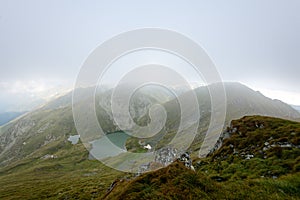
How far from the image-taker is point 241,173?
1016 inches

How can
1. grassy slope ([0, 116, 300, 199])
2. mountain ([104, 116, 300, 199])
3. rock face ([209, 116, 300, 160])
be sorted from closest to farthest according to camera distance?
grassy slope ([0, 116, 300, 199]), mountain ([104, 116, 300, 199]), rock face ([209, 116, 300, 160])

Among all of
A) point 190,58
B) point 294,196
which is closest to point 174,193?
point 294,196

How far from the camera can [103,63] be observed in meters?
28.1

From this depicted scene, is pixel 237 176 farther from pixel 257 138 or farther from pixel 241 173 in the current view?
pixel 257 138

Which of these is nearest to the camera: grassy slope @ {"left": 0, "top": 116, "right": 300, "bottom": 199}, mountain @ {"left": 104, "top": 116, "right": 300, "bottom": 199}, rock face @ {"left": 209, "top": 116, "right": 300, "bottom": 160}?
grassy slope @ {"left": 0, "top": 116, "right": 300, "bottom": 199}

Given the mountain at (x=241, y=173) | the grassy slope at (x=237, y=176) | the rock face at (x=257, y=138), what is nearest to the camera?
the grassy slope at (x=237, y=176)

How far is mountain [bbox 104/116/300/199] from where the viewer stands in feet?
59.4

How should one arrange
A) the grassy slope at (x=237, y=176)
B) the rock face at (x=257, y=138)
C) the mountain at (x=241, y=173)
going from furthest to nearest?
the rock face at (x=257, y=138), the mountain at (x=241, y=173), the grassy slope at (x=237, y=176)

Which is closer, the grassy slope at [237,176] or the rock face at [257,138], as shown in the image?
the grassy slope at [237,176]

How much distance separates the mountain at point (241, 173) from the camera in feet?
59.4

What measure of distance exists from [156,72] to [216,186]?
1684 cm

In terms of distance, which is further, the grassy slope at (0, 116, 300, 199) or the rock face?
the rock face

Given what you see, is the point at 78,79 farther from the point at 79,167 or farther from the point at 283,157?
the point at 79,167

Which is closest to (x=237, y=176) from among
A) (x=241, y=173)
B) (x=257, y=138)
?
(x=241, y=173)
